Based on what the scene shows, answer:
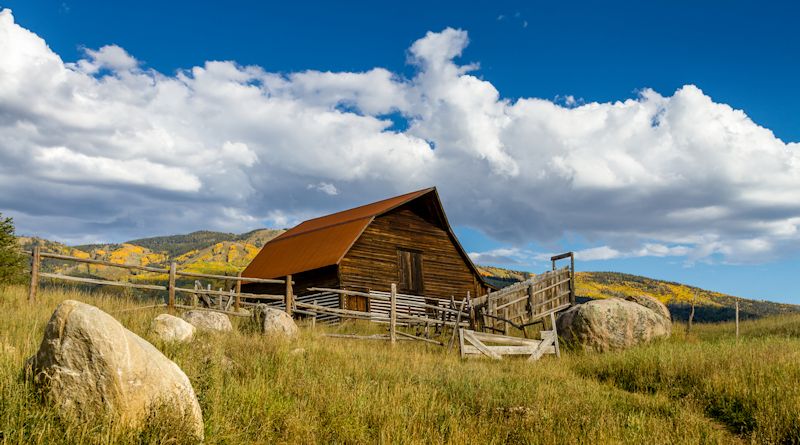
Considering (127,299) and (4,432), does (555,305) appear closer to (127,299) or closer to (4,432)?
(127,299)

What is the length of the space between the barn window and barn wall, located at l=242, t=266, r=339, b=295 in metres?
3.50

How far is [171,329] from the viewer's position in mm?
11188

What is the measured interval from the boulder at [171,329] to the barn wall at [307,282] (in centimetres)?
1472

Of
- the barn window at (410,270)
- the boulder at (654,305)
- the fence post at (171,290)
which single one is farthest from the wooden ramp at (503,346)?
the barn window at (410,270)

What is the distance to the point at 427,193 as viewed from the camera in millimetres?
29828

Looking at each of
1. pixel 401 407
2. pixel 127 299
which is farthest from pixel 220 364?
pixel 127 299

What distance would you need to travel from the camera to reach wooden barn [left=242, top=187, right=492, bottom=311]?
27.5 meters

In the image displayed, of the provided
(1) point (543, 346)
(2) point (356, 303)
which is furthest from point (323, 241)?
(1) point (543, 346)

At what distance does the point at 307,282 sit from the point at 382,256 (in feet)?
12.8

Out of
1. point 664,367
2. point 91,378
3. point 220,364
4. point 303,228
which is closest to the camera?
point 91,378

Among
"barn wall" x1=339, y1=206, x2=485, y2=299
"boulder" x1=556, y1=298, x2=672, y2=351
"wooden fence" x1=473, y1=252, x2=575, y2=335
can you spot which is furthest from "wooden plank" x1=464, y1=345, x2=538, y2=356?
"barn wall" x1=339, y1=206, x2=485, y2=299

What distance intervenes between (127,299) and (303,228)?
20182mm

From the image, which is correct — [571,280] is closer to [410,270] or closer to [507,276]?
[410,270]

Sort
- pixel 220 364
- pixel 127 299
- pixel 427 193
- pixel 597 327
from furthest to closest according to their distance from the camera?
1. pixel 427 193
2. pixel 597 327
3. pixel 127 299
4. pixel 220 364
